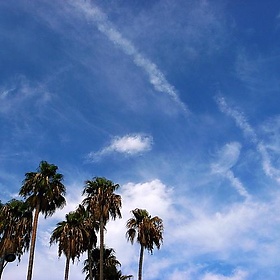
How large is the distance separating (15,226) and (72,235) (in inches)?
255

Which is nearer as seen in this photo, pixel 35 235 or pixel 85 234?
pixel 35 235

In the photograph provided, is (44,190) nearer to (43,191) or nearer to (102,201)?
(43,191)

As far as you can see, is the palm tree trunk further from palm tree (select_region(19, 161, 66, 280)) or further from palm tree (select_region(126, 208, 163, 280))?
palm tree (select_region(126, 208, 163, 280))

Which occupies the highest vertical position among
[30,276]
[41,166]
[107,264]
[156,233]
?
[41,166]

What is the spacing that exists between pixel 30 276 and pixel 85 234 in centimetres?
1020

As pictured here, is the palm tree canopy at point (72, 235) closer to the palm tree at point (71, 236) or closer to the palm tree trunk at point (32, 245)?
the palm tree at point (71, 236)

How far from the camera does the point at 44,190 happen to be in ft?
136

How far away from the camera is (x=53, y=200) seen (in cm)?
4191

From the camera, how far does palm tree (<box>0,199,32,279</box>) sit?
43594mm

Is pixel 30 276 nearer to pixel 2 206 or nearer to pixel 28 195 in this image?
pixel 28 195

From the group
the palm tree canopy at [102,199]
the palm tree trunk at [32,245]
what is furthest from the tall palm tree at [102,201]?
the palm tree trunk at [32,245]

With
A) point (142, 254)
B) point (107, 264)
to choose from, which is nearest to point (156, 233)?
point (142, 254)

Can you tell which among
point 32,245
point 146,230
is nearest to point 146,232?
point 146,230

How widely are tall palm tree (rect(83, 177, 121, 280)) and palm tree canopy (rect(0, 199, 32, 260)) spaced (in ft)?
25.2
